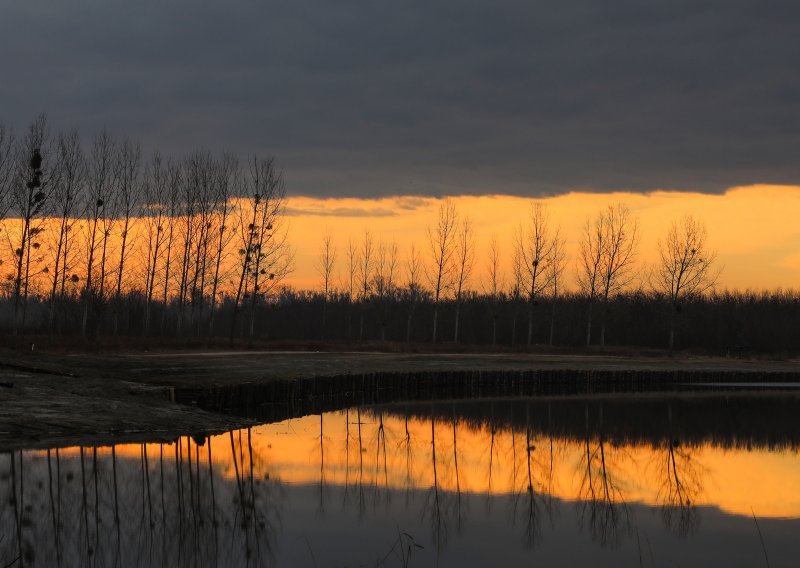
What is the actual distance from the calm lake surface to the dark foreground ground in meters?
1.62

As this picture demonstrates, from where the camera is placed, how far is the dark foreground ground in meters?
24.1

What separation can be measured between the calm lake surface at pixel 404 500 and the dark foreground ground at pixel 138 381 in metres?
1.62

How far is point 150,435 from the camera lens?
25.2m

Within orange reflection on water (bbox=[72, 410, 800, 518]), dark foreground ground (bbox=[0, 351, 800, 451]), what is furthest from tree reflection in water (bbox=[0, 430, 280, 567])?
dark foreground ground (bbox=[0, 351, 800, 451])

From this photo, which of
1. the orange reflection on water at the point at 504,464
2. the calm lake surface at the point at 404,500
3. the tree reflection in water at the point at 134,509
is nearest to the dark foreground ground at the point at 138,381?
the orange reflection on water at the point at 504,464

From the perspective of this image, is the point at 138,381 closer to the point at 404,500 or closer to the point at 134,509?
the point at 404,500

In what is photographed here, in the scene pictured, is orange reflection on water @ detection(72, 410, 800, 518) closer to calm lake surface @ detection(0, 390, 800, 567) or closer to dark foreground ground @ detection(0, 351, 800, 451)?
calm lake surface @ detection(0, 390, 800, 567)

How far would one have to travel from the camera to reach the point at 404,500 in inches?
801

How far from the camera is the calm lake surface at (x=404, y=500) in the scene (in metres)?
15.0

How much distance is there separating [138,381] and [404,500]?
17.5 metres

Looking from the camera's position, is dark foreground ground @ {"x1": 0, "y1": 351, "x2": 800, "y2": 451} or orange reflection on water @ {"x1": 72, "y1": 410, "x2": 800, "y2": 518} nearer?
orange reflection on water @ {"x1": 72, "y1": 410, "x2": 800, "y2": 518}

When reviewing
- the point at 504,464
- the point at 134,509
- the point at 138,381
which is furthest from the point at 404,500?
the point at 138,381

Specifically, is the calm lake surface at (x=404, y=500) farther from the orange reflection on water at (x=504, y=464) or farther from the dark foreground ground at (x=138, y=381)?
the dark foreground ground at (x=138, y=381)

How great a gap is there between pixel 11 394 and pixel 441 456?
12.5 m
